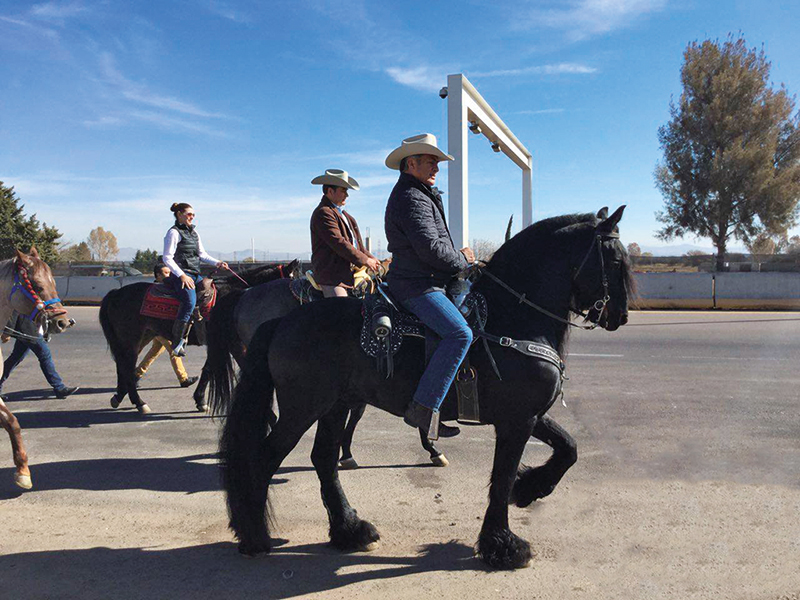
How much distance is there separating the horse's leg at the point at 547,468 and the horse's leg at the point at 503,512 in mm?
456

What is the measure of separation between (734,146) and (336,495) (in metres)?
42.4

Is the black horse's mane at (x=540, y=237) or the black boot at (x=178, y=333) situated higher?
the black horse's mane at (x=540, y=237)

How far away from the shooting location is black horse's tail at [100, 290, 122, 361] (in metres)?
8.54

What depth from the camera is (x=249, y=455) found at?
4.04m

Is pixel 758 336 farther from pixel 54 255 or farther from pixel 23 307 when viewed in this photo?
pixel 54 255

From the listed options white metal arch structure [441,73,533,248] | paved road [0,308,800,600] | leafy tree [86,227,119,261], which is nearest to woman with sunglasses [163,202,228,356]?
paved road [0,308,800,600]

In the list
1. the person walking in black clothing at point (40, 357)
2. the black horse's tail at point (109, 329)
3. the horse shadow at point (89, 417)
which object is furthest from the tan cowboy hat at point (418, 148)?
the person walking in black clothing at point (40, 357)

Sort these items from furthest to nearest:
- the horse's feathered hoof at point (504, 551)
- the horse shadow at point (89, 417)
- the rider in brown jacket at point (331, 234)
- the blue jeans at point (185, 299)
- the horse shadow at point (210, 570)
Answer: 1. the blue jeans at point (185, 299)
2. the horse shadow at point (89, 417)
3. the rider in brown jacket at point (331, 234)
4. the horse's feathered hoof at point (504, 551)
5. the horse shadow at point (210, 570)

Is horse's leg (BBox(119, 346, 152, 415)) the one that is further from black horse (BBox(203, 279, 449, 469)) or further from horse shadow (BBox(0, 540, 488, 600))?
horse shadow (BBox(0, 540, 488, 600))

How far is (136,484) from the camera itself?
214 inches

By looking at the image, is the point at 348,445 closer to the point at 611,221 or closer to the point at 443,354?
the point at 443,354

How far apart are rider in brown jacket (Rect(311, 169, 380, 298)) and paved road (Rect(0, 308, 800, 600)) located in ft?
5.79

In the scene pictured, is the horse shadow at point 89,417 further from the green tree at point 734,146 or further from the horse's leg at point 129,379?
the green tree at point 734,146

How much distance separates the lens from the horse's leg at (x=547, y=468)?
14.1ft
